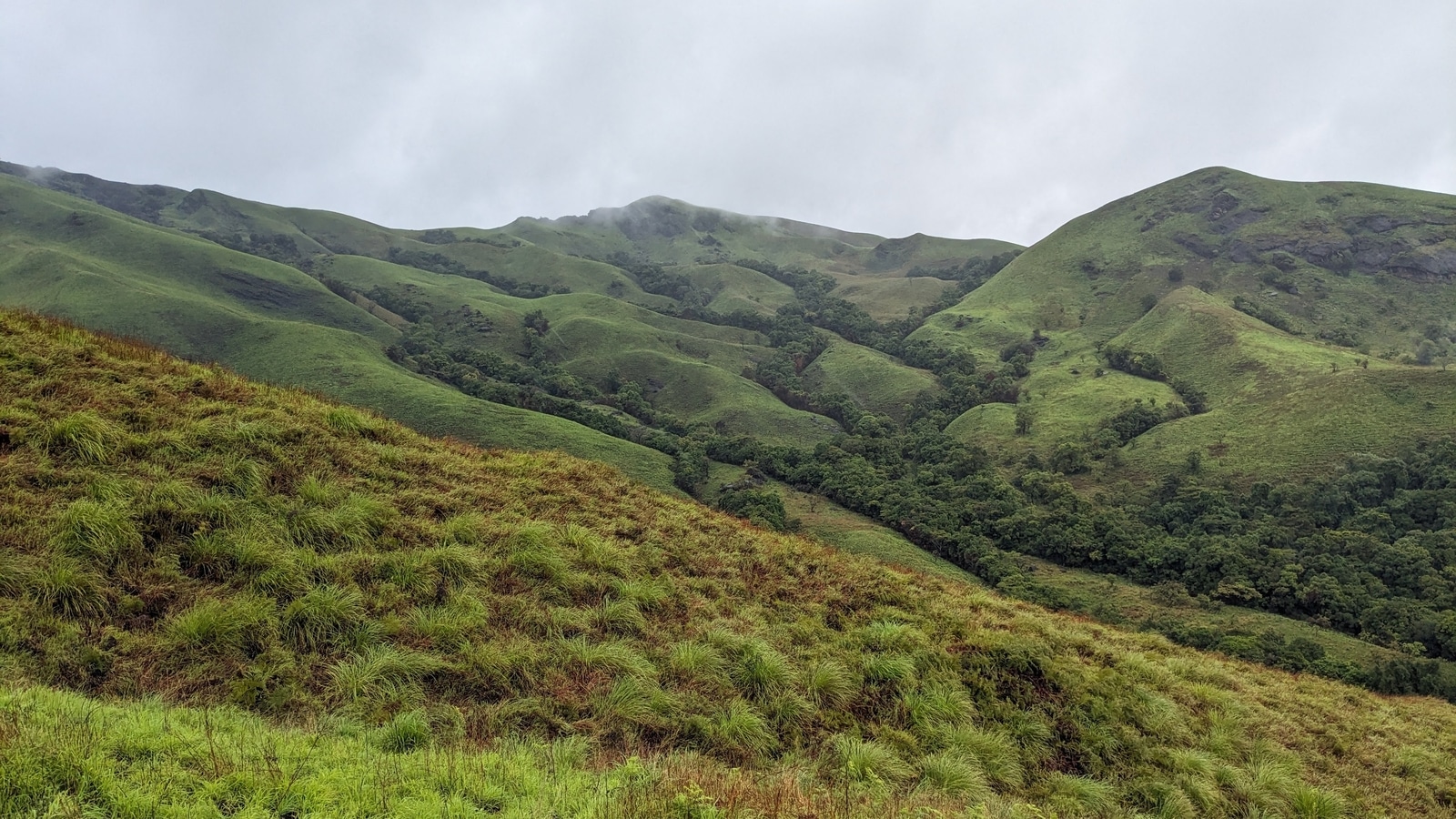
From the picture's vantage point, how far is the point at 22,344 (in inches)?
457

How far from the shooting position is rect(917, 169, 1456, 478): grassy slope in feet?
304

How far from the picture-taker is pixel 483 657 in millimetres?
8883

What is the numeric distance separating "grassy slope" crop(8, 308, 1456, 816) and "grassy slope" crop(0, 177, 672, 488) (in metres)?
59.8

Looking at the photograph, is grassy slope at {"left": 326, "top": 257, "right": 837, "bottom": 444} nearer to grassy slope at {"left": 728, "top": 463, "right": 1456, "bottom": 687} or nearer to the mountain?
the mountain


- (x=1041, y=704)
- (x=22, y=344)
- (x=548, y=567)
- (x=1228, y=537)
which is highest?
(x=22, y=344)

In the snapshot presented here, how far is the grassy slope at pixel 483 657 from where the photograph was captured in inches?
250

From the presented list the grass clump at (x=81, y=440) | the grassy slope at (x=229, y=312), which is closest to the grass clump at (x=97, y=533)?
the grass clump at (x=81, y=440)

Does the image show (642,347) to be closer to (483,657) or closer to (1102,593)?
(1102,593)

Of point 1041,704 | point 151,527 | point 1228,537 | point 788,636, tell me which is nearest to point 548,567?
point 788,636

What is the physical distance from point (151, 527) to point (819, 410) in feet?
436

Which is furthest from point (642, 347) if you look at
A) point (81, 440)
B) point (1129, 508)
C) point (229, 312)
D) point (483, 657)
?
point (483, 657)

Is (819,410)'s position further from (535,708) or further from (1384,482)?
(535,708)

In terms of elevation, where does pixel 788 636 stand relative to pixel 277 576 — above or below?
below

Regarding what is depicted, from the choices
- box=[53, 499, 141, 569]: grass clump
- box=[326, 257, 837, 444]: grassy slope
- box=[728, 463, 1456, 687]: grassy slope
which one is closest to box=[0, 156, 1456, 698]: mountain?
box=[728, 463, 1456, 687]: grassy slope
